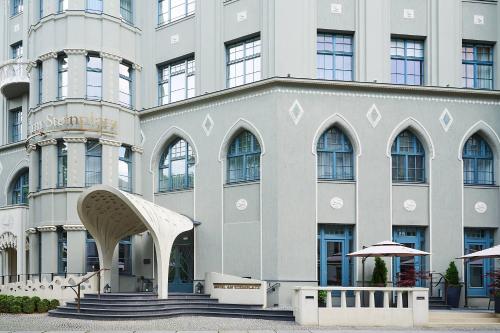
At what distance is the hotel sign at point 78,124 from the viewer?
28938 mm

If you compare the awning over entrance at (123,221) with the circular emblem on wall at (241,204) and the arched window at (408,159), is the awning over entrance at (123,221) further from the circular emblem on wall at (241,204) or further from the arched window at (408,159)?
the arched window at (408,159)

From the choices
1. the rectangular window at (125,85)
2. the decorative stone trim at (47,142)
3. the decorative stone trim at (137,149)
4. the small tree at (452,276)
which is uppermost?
the rectangular window at (125,85)

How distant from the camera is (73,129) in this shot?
94.9 feet

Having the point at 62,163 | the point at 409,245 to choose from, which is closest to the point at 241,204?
the point at 409,245

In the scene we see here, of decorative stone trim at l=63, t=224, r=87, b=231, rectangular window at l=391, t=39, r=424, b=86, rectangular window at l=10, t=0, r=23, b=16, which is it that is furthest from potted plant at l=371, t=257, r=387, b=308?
rectangular window at l=10, t=0, r=23, b=16

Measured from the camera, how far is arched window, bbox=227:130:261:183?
27.8 metres

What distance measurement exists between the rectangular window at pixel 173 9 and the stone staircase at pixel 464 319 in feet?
52.6

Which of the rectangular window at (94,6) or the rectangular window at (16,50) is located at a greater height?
the rectangular window at (94,6)

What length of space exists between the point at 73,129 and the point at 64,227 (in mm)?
3970

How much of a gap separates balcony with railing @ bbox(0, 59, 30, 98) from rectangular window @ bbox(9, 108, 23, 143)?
6.26 feet

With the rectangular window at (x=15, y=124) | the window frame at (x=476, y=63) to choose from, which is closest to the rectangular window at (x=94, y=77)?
the rectangular window at (x=15, y=124)

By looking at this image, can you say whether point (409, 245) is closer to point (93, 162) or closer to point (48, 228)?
point (93, 162)

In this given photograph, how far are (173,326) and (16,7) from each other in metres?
21.9

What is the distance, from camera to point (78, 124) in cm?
2894
